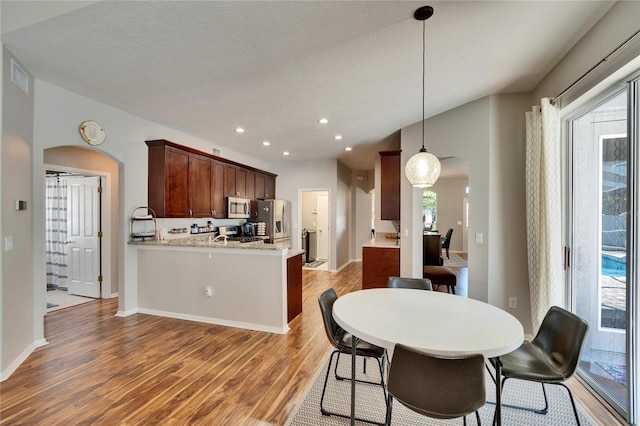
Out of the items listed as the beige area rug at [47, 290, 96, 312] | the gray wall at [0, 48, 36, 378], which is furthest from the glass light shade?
the beige area rug at [47, 290, 96, 312]

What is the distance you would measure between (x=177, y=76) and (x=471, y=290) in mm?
3975

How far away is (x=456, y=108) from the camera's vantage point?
366 centimetres

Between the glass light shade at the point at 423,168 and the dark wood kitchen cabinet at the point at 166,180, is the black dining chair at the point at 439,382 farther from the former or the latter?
the dark wood kitchen cabinet at the point at 166,180

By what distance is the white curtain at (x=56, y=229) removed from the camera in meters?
4.88

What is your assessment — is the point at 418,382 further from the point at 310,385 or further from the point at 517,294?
the point at 517,294

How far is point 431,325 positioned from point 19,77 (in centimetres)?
393

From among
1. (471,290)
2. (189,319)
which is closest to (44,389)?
(189,319)

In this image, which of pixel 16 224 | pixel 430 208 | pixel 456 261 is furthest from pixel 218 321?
pixel 430 208

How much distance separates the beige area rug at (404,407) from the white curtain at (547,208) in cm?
82

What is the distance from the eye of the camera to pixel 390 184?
15.2ft

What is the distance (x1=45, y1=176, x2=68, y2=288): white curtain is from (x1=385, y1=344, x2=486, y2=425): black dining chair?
593 centimetres

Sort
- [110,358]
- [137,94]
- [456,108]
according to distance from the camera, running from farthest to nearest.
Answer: [456,108]
[137,94]
[110,358]

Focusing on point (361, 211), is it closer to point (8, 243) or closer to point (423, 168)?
point (423, 168)

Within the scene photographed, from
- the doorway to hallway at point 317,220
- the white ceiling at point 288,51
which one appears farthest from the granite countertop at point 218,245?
the doorway to hallway at point 317,220
